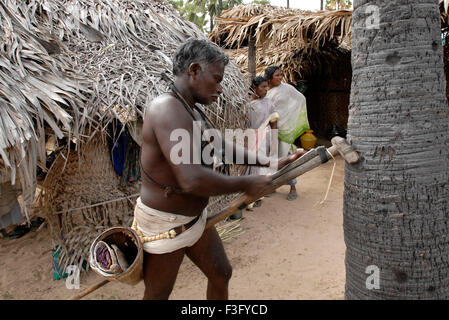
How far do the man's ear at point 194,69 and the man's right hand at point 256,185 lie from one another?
590 millimetres

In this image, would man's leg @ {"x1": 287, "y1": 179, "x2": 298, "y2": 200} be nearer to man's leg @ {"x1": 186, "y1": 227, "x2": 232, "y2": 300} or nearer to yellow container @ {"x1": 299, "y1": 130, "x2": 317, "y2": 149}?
yellow container @ {"x1": 299, "y1": 130, "x2": 317, "y2": 149}

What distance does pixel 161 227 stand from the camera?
1.83 m

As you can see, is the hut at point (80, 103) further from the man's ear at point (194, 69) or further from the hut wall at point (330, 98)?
the hut wall at point (330, 98)

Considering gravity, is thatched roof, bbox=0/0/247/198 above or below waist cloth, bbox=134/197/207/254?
above

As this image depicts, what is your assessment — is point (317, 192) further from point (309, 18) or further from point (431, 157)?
point (431, 157)

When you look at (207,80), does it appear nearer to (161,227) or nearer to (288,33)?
(161,227)

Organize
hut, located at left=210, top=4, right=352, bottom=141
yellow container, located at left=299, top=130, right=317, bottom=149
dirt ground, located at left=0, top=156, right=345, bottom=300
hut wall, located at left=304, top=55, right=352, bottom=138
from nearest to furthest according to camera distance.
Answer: dirt ground, located at left=0, top=156, right=345, bottom=300, hut, located at left=210, top=4, right=352, bottom=141, yellow container, located at left=299, top=130, right=317, bottom=149, hut wall, located at left=304, top=55, right=352, bottom=138

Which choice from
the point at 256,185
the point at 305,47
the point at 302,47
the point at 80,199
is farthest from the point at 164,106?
the point at 302,47

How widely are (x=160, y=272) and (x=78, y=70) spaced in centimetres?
237

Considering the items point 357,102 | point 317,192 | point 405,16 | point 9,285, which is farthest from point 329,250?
point 9,285

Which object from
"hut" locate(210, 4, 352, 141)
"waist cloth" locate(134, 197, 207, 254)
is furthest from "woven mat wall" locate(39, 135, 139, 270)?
"hut" locate(210, 4, 352, 141)

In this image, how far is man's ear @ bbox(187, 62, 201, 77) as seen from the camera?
1.68 meters

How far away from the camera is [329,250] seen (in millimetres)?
3859

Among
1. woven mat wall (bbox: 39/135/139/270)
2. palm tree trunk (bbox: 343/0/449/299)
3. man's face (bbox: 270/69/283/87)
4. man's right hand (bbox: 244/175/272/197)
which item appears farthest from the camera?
man's face (bbox: 270/69/283/87)
